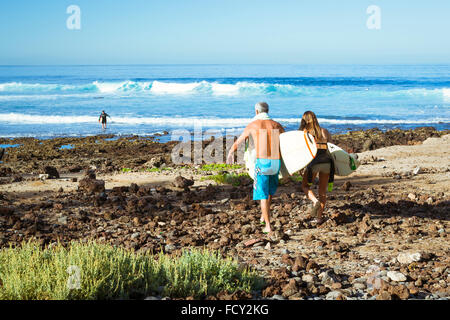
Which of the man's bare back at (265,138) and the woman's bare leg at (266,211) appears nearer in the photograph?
the man's bare back at (265,138)

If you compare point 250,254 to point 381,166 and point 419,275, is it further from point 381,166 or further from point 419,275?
point 381,166

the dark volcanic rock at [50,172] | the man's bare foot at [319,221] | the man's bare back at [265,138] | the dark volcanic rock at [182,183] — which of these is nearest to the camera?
the man's bare back at [265,138]

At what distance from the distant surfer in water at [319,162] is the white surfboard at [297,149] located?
0.21 meters

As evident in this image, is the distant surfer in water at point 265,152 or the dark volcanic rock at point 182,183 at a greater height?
the distant surfer in water at point 265,152

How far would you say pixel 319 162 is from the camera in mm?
6727

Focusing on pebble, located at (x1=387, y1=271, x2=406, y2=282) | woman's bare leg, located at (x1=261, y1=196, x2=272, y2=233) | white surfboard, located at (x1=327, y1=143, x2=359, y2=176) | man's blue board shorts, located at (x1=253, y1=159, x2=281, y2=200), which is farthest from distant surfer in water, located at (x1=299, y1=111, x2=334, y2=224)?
pebble, located at (x1=387, y1=271, x2=406, y2=282)

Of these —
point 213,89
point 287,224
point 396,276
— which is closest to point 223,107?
point 213,89

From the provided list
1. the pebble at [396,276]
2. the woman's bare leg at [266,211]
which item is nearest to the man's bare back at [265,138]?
the woman's bare leg at [266,211]

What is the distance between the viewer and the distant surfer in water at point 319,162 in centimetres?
664

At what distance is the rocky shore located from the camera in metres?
4.87

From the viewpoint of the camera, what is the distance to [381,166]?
1183 centimetres

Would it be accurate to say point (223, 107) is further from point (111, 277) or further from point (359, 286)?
point (111, 277)

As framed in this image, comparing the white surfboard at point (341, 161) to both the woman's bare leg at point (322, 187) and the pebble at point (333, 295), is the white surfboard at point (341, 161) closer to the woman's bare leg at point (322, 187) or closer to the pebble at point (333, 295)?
the woman's bare leg at point (322, 187)

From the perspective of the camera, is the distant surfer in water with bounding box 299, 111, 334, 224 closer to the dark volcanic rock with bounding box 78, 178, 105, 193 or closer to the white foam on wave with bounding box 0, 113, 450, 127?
the dark volcanic rock with bounding box 78, 178, 105, 193
